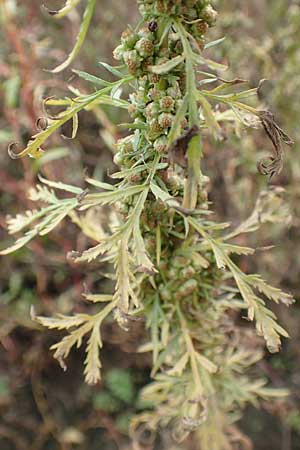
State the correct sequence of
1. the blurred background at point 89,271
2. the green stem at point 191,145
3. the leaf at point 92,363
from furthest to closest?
the blurred background at point 89,271 < the leaf at point 92,363 < the green stem at point 191,145

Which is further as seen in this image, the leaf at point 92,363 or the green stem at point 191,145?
the leaf at point 92,363

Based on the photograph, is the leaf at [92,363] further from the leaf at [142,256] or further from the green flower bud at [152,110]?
the green flower bud at [152,110]

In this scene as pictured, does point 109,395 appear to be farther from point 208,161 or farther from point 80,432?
point 208,161

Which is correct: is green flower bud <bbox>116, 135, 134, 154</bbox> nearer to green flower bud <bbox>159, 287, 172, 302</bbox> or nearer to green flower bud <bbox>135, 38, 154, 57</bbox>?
green flower bud <bbox>135, 38, 154, 57</bbox>

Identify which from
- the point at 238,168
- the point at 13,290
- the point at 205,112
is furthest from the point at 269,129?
the point at 13,290

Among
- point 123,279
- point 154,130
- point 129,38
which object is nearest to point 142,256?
point 123,279

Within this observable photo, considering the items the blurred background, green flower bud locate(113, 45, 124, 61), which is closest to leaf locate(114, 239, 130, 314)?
green flower bud locate(113, 45, 124, 61)

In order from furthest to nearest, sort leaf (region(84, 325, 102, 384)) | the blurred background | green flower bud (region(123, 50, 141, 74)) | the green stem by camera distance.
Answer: the blurred background, leaf (region(84, 325, 102, 384)), green flower bud (region(123, 50, 141, 74)), the green stem

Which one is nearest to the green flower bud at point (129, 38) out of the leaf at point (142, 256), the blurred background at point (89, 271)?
the leaf at point (142, 256)
